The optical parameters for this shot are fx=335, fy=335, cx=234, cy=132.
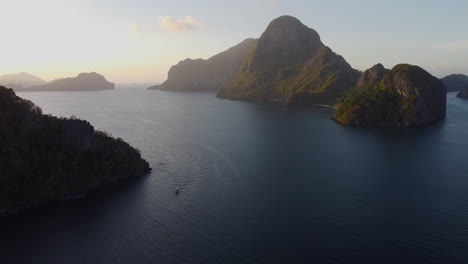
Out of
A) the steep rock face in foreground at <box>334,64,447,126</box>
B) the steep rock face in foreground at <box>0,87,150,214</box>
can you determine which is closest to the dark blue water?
the steep rock face in foreground at <box>0,87,150,214</box>

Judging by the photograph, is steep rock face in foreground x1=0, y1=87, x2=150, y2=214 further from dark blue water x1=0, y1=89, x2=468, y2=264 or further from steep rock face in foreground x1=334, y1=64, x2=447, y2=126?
steep rock face in foreground x1=334, y1=64, x2=447, y2=126

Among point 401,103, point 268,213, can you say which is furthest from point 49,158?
point 401,103

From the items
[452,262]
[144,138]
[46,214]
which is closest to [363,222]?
[452,262]

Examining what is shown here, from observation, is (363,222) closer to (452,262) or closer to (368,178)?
(452,262)

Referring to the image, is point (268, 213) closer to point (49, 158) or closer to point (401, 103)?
point (49, 158)

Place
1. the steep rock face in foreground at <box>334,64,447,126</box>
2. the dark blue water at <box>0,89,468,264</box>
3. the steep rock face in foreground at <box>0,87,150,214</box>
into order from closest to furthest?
1. the dark blue water at <box>0,89,468,264</box>
2. the steep rock face in foreground at <box>0,87,150,214</box>
3. the steep rock face in foreground at <box>334,64,447,126</box>

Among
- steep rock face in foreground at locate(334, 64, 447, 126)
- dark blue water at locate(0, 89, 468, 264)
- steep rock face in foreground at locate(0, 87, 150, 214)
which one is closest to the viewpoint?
dark blue water at locate(0, 89, 468, 264)
